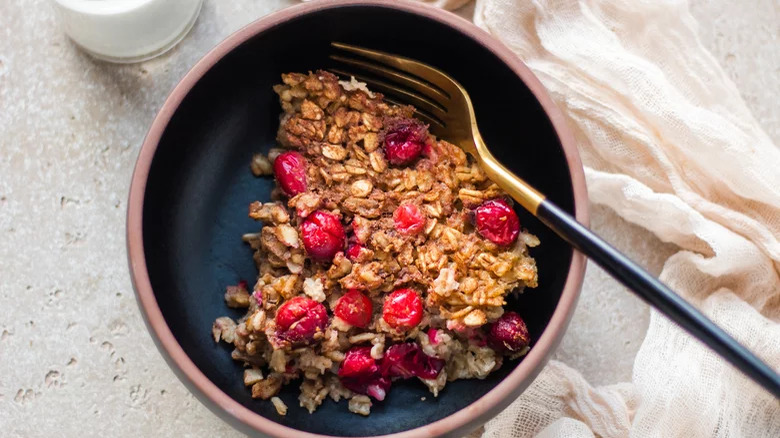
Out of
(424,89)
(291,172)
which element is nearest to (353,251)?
(291,172)

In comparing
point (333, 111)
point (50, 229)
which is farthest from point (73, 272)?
point (333, 111)

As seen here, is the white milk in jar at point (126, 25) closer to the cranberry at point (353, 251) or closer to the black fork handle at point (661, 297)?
the cranberry at point (353, 251)

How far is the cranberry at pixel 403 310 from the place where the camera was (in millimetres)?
1231

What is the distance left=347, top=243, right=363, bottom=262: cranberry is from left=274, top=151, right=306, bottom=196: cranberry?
4.0 inches

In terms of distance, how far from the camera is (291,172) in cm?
131

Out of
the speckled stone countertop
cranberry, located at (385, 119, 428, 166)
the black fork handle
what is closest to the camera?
the black fork handle

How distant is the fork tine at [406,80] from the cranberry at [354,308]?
0.98 feet

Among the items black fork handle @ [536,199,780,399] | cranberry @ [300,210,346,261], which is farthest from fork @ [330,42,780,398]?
cranberry @ [300,210,346,261]

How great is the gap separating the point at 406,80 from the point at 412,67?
0.07 ft

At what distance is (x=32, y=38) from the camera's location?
57.8 inches

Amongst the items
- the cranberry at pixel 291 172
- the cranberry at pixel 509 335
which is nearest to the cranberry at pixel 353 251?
the cranberry at pixel 291 172

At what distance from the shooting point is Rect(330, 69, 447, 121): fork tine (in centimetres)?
134

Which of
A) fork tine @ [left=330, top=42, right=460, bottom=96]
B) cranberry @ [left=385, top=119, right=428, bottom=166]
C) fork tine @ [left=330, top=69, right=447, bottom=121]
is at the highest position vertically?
fork tine @ [left=330, top=42, right=460, bottom=96]

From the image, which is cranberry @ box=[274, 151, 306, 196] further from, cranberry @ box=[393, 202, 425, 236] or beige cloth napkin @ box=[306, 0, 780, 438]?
beige cloth napkin @ box=[306, 0, 780, 438]
